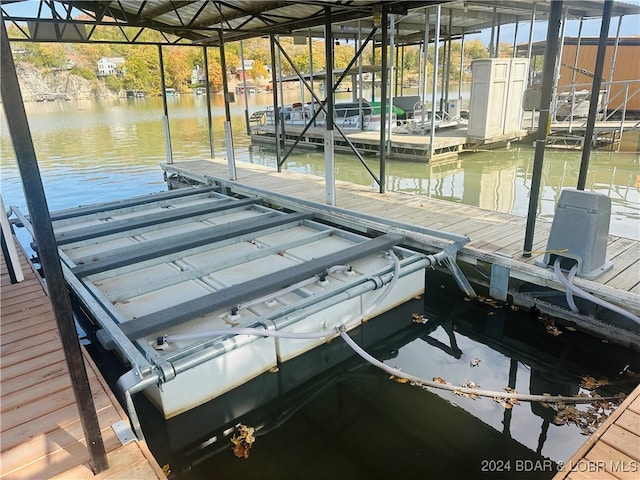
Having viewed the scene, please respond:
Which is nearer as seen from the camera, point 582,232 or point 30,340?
point 30,340

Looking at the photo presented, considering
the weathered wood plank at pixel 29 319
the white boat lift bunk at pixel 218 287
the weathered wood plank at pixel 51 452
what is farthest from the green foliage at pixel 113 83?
the weathered wood plank at pixel 51 452

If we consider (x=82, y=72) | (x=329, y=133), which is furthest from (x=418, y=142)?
(x=82, y=72)

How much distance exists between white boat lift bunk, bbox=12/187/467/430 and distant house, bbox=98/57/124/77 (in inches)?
2531

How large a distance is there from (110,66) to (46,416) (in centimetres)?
7233

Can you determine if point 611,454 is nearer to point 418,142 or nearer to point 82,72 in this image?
point 418,142

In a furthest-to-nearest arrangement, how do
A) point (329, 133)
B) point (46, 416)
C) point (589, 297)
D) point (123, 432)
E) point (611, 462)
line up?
point (329, 133) < point (589, 297) < point (46, 416) < point (123, 432) < point (611, 462)

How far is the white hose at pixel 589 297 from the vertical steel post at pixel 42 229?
3.73 meters

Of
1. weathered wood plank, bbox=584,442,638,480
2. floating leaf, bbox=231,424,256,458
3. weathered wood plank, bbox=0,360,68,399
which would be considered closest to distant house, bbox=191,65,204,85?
weathered wood plank, bbox=0,360,68,399

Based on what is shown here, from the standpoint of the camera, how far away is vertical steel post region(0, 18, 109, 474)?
154 centimetres

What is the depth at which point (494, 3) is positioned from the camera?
12.0 metres

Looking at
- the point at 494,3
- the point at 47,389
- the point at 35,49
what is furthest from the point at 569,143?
the point at 35,49

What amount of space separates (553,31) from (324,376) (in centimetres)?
348

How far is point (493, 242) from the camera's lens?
4961 mm

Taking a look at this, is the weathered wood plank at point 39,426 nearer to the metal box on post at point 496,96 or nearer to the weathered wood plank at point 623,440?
the weathered wood plank at point 623,440
